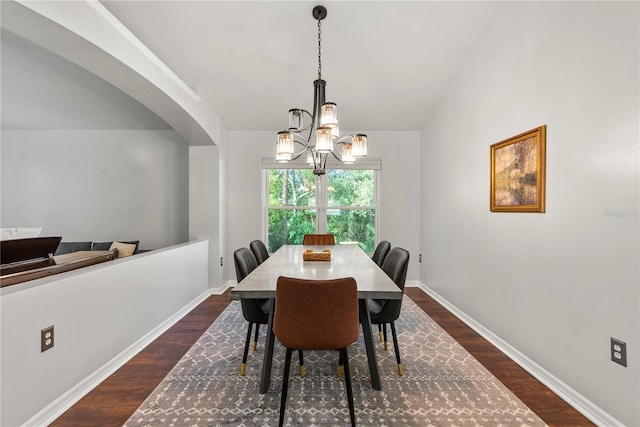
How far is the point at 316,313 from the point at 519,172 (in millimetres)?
1974

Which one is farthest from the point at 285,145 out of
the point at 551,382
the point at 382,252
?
the point at 551,382

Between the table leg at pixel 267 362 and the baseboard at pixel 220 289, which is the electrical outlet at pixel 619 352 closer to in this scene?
the table leg at pixel 267 362

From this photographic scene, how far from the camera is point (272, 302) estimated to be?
187 cm

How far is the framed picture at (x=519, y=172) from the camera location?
83.4 inches

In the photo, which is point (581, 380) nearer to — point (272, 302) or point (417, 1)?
point (272, 302)

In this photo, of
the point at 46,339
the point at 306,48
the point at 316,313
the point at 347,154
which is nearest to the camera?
the point at 316,313

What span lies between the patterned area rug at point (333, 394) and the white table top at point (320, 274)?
0.70 meters

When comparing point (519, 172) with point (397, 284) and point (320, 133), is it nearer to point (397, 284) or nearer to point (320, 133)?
point (397, 284)

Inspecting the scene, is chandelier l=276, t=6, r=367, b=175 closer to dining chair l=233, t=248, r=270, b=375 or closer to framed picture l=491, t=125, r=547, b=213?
dining chair l=233, t=248, r=270, b=375

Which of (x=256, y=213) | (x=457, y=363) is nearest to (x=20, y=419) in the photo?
(x=457, y=363)

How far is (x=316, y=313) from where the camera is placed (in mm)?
1493

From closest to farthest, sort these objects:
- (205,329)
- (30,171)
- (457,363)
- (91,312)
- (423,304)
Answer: (91,312) < (457,363) < (205,329) < (423,304) < (30,171)

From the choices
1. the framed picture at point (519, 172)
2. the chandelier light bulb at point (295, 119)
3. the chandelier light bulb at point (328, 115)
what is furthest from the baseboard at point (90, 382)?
the framed picture at point (519, 172)

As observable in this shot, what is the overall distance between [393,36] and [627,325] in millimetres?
2865
